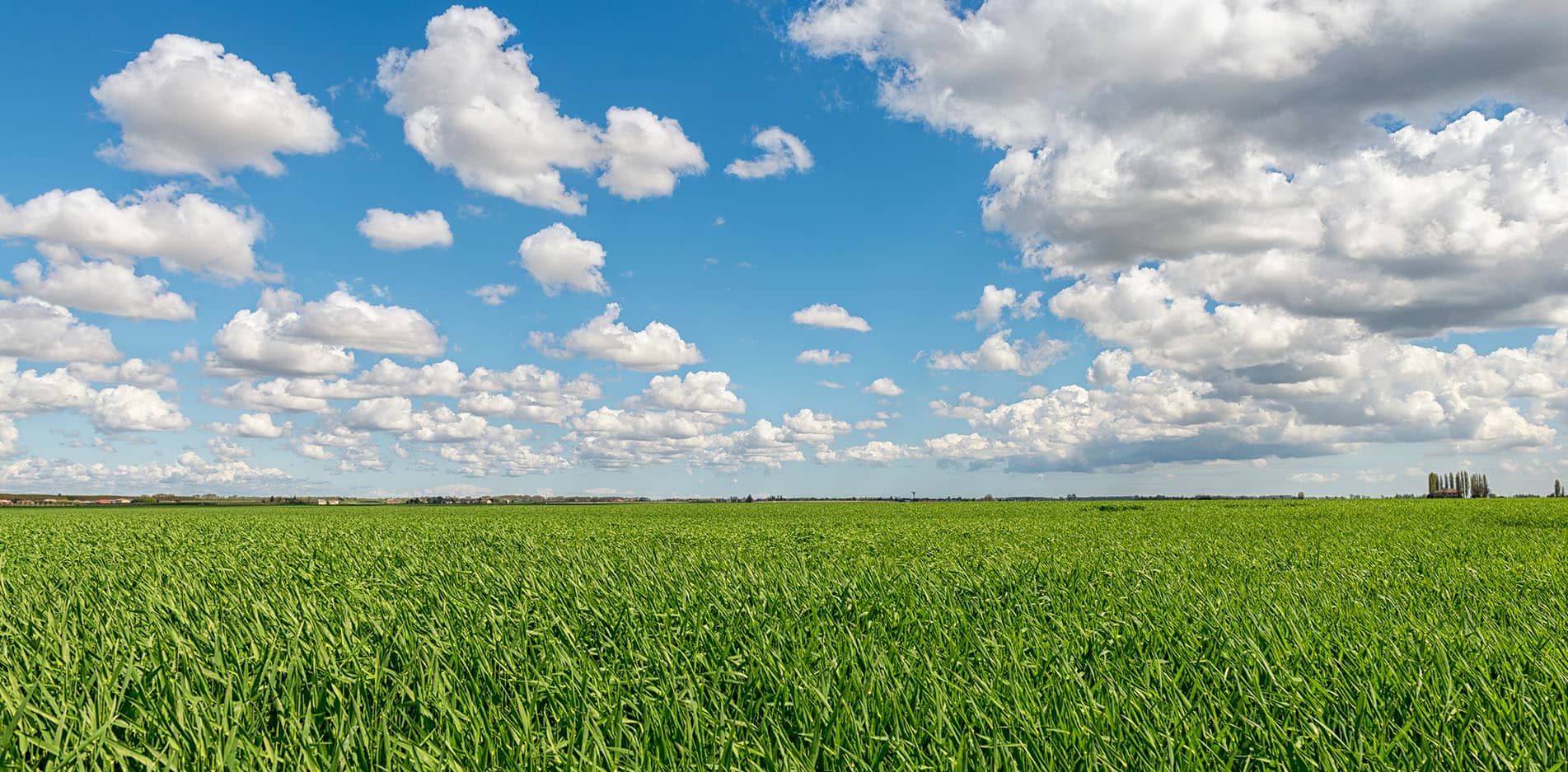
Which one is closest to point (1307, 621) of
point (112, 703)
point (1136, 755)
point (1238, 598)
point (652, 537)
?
point (1238, 598)

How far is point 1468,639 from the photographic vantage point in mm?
4594

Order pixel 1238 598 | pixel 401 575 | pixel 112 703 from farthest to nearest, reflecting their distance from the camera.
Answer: pixel 401 575
pixel 1238 598
pixel 112 703

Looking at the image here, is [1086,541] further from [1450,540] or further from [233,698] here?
[233,698]

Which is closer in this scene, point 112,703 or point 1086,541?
point 112,703

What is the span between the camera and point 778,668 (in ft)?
12.3

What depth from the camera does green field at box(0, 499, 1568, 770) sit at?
2771 mm

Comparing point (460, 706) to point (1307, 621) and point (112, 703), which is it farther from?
point (1307, 621)

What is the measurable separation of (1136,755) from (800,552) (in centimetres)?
748

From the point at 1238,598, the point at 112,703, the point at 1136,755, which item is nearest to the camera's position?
the point at 1136,755

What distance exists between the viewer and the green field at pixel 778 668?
9.09ft

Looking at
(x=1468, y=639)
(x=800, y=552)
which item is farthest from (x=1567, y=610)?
(x=800, y=552)

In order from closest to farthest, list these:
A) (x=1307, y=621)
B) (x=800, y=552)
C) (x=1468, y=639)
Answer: (x=1468, y=639)
(x=1307, y=621)
(x=800, y=552)

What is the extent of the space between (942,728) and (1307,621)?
12.1ft

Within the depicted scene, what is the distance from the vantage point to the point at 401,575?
7.15 m
